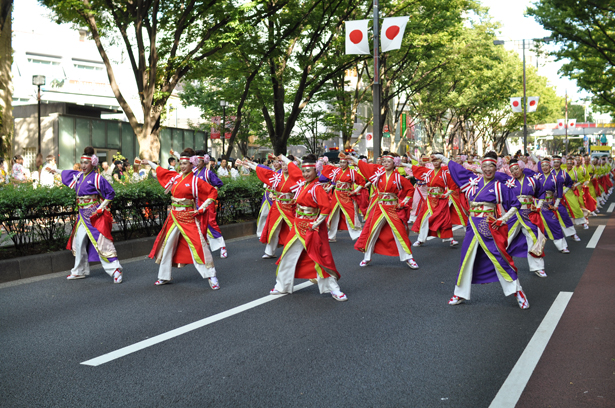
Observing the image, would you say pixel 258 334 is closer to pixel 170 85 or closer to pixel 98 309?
pixel 98 309

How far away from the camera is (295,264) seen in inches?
270

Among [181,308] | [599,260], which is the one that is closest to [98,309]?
[181,308]

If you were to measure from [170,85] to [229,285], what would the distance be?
26.8 ft

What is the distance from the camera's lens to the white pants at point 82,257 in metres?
7.88

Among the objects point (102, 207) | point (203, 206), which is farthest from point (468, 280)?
point (102, 207)

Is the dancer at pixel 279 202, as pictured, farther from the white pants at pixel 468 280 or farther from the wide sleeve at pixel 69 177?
the white pants at pixel 468 280

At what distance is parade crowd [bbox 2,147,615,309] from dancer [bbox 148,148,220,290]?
0.04 feet

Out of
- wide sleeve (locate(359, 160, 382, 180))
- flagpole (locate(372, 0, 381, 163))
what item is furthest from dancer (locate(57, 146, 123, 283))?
flagpole (locate(372, 0, 381, 163))

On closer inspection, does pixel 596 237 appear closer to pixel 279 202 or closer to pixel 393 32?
pixel 279 202

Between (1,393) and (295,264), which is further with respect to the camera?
(295,264)

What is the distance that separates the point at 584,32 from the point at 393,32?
8352 millimetres

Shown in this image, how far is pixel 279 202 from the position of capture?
9.22m

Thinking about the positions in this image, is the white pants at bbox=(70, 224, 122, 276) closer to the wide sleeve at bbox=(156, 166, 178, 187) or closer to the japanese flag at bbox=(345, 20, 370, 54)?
the wide sleeve at bbox=(156, 166, 178, 187)

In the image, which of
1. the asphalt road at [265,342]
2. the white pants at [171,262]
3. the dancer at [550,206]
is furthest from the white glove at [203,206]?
the dancer at [550,206]
